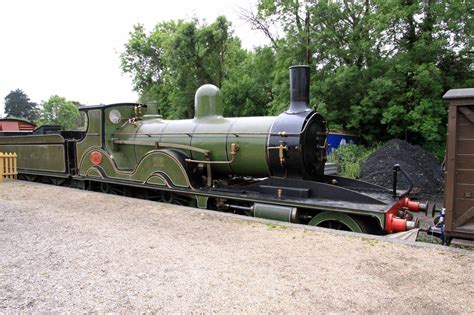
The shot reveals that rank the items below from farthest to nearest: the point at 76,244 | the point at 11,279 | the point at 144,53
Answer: the point at 144,53 → the point at 76,244 → the point at 11,279

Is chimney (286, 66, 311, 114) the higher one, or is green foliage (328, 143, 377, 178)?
chimney (286, 66, 311, 114)

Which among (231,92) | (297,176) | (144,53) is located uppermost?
(144,53)

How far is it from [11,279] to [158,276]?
1646mm

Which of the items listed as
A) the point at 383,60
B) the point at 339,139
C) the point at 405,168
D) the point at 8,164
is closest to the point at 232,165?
the point at 405,168

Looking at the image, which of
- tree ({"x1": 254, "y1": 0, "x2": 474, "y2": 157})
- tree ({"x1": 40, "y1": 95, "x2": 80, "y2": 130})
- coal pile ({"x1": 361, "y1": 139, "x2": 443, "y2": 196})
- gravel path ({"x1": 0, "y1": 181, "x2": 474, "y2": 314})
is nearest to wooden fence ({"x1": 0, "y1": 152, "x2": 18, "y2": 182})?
gravel path ({"x1": 0, "y1": 181, "x2": 474, "y2": 314})

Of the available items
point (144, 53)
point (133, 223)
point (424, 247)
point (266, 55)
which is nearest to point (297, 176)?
point (424, 247)

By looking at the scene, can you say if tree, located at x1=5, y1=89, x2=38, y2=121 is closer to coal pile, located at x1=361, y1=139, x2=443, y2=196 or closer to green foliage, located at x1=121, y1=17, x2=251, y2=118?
green foliage, located at x1=121, y1=17, x2=251, y2=118

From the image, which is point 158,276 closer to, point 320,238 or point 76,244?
point 76,244

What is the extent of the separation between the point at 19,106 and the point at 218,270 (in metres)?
86.8

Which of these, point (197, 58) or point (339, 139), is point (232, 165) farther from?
point (197, 58)

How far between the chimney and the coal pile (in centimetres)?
645

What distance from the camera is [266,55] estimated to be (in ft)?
72.6

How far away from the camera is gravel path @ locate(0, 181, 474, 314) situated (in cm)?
337

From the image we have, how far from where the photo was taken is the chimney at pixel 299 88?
6.79 metres
